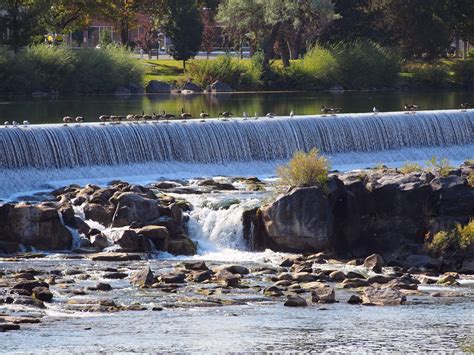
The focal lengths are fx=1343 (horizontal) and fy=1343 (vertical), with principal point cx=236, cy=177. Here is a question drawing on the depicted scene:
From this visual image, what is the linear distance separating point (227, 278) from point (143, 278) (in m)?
1.98

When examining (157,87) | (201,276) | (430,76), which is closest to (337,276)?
(201,276)

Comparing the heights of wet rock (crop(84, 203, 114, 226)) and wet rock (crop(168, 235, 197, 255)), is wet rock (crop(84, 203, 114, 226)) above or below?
above

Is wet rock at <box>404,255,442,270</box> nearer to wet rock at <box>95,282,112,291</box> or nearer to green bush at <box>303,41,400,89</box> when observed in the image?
wet rock at <box>95,282,112,291</box>

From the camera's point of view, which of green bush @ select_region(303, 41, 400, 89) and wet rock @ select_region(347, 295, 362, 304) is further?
green bush @ select_region(303, 41, 400, 89)

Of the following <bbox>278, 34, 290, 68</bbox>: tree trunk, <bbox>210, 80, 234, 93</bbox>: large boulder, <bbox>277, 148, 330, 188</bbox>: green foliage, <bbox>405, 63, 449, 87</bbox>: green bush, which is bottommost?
<bbox>277, 148, 330, 188</bbox>: green foliage

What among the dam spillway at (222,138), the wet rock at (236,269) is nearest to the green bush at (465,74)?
the dam spillway at (222,138)

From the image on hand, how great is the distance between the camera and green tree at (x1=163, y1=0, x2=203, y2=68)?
9644cm

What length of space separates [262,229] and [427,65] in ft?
200

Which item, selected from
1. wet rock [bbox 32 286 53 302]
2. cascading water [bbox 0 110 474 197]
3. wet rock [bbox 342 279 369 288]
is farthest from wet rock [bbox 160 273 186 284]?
cascading water [bbox 0 110 474 197]

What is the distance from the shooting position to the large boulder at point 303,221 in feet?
117

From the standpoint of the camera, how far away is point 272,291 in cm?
3048

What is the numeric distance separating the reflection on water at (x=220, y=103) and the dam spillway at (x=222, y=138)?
34.4 feet

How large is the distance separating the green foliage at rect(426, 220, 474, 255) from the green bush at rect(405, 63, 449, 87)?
186ft

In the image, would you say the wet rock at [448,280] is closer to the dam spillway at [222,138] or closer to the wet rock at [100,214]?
the wet rock at [100,214]
